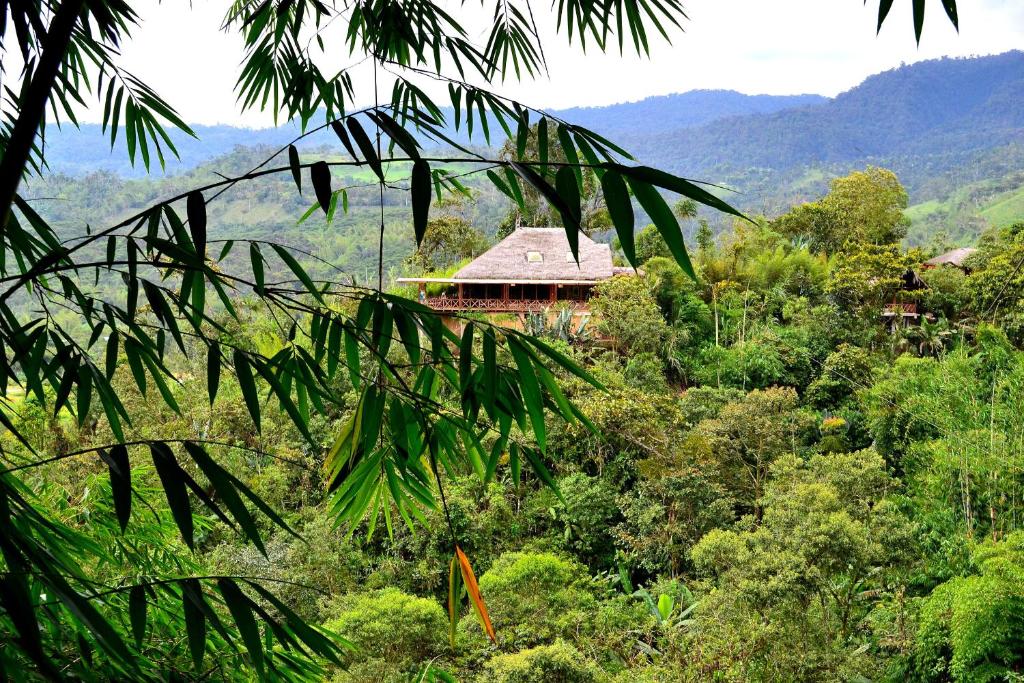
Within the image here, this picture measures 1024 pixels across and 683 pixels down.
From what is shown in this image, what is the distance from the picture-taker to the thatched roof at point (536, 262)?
11.7 metres

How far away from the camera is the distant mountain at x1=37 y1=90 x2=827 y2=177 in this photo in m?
67.6

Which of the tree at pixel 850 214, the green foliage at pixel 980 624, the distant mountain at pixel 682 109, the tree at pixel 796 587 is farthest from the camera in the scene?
the distant mountain at pixel 682 109

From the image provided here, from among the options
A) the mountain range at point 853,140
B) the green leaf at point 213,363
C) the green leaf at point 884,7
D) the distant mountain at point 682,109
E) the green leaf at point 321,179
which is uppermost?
the distant mountain at point 682,109

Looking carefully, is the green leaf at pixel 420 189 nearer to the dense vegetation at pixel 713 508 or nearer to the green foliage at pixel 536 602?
the dense vegetation at pixel 713 508

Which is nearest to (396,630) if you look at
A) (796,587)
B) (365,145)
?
(796,587)

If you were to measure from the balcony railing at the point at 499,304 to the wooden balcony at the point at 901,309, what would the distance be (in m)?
4.13

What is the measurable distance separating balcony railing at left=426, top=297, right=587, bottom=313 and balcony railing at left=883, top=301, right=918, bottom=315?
13.6ft

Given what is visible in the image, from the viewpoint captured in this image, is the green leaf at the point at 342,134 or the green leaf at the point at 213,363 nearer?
the green leaf at the point at 342,134

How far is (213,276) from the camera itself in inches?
32.4

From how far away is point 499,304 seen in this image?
11.8 m

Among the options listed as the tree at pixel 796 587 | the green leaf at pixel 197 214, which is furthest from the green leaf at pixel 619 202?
the tree at pixel 796 587

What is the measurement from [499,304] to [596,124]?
84539 mm

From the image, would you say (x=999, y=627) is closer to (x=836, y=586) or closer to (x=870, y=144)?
(x=836, y=586)

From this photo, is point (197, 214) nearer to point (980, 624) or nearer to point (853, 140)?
point (980, 624)
